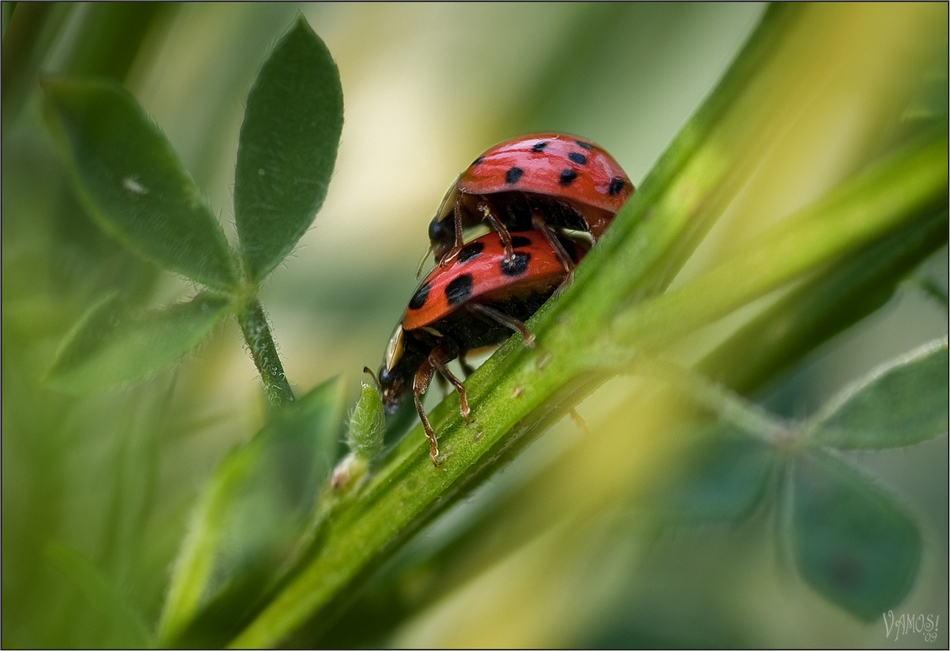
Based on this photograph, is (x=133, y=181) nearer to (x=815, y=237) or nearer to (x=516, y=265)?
(x=516, y=265)

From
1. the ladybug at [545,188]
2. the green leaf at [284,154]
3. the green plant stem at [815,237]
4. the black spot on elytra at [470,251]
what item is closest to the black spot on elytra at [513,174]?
the ladybug at [545,188]

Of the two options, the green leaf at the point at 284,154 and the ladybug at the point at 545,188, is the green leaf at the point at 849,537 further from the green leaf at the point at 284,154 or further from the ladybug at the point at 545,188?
the green leaf at the point at 284,154

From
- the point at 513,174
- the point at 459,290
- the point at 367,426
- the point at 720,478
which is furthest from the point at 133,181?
the point at 720,478

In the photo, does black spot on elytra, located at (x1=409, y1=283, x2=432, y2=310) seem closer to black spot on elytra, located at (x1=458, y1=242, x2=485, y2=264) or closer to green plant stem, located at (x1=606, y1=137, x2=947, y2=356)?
black spot on elytra, located at (x1=458, y1=242, x2=485, y2=264)

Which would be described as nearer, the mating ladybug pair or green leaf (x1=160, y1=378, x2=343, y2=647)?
green leaf (x1=160, y1=378, x2=343, y2=647)

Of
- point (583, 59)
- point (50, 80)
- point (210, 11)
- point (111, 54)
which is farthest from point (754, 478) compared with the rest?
point (583, 59)

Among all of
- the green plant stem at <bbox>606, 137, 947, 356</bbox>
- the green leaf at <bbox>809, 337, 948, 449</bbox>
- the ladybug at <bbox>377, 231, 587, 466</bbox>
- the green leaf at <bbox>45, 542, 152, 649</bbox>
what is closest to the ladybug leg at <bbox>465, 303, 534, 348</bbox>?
the ladybug at <bbox>377, 231, 587, 466</bbox>
